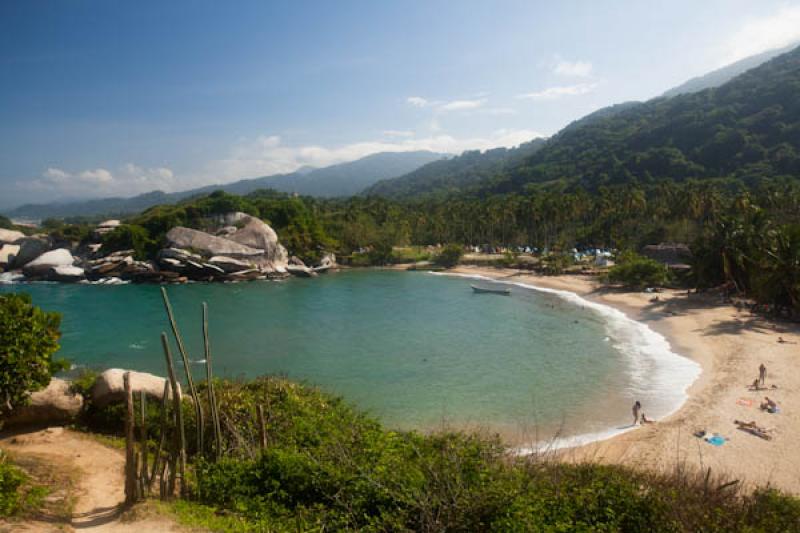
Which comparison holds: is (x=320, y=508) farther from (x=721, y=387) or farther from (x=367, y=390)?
(x=721, y=387)

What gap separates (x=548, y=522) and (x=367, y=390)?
17832 mm

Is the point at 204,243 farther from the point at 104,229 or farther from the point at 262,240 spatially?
the point at 104,229

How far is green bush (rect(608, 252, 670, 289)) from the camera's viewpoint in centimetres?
4941

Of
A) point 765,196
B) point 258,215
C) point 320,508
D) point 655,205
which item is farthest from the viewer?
point 258,215

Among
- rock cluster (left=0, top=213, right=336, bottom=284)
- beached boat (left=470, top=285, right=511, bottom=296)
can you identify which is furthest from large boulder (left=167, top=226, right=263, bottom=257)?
beached boat (left=470, top=285, right=511, bottom=296)

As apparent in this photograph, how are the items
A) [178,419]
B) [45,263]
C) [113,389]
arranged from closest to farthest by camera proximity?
1. [178,419]
2. [113,389]
3. [45,263]

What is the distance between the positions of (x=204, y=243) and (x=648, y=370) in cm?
6104

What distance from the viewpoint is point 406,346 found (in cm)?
3356

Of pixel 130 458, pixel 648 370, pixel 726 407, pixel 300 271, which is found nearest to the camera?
pixel 130 458

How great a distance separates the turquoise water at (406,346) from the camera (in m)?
22.1

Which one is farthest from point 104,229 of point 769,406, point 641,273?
point 769,406

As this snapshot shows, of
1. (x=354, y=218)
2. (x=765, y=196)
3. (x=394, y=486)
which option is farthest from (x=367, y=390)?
(x=354, y=218)

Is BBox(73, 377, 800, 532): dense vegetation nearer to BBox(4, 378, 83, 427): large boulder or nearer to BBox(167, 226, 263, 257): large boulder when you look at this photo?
BBox(4, 378, 83, 427): large boulder

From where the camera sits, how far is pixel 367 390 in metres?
24.4
